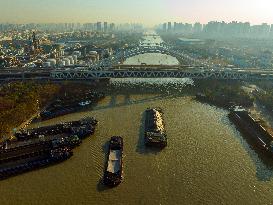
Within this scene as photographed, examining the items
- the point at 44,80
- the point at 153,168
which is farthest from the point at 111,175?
the point at 44,80

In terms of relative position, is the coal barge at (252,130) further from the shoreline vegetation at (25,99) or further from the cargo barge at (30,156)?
the shoreline vegetation at (25,99)

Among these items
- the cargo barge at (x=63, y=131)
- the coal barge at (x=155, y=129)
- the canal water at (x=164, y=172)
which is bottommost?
the canal water at (x=164, y=172)

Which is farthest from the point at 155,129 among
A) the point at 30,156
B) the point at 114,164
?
the point at 30,156

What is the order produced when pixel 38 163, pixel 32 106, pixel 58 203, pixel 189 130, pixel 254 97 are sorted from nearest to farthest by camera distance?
pixel 58 203
pixel 38 163
pixel 189 130
pixel 32 106
pixel 254 97

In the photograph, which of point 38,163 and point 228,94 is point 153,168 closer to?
point 38,163

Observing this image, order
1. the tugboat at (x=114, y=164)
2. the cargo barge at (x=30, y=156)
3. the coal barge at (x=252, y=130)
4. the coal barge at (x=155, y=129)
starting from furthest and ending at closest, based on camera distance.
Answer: the coal barge at (x=252, y=130) < the coal barge at (x=155, y=129) < the cargo barge at (x=30, y=156) < the tugboat at (x=114, y=164)

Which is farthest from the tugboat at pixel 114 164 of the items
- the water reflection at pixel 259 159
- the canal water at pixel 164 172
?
the water reflection at pixel 259 159

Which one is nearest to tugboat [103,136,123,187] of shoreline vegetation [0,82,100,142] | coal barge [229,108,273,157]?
shoreline vegetation [0,82,100,142]
